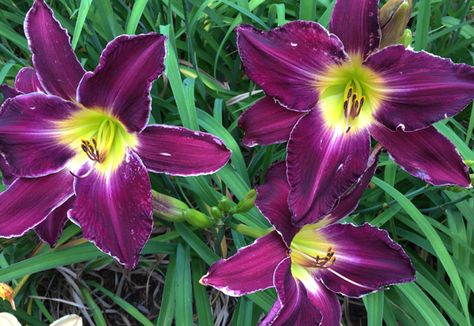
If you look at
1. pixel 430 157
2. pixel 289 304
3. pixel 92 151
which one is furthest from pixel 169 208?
pixel 430 157

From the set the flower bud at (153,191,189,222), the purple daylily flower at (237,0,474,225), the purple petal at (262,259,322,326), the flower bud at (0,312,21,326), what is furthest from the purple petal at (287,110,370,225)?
the flower bud at (0,312,21,326)

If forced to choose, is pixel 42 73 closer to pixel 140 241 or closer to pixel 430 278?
pixel 140 241

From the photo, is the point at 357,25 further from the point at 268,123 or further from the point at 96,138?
the point at 96,138

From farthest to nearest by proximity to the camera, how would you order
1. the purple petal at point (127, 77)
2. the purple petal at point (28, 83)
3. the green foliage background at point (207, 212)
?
1. the green foliage background at point (207, 212)
2. the purple petal at point (28, 83)
3. the purple petal at point (127, 77)

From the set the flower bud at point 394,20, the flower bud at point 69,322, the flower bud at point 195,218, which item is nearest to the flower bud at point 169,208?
the flower bud at point 195,218

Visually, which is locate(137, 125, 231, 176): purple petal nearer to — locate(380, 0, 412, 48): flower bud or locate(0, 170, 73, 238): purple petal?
locate(0, 170, 73, 238): purple petal

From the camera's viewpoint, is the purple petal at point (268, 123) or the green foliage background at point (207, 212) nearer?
the purple petal at point (268, 123)

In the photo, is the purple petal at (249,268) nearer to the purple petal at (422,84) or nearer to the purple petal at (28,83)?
the purple petal at (422,84)

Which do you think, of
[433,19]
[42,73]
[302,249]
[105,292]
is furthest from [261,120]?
[433,19]
